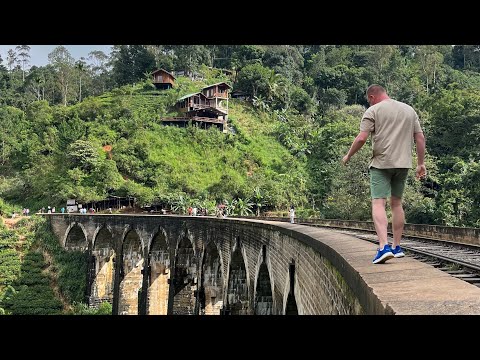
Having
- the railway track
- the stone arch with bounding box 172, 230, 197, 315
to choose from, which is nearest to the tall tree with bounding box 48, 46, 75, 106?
the stone arch with bounding box 172, 230, 197, 315

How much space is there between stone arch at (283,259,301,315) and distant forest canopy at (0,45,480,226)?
65.2 feet

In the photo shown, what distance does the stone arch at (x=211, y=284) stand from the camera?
898 inches

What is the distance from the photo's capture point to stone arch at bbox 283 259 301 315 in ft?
33.5

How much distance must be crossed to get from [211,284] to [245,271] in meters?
5.85

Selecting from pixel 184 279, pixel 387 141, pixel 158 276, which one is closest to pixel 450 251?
pixel 387 141

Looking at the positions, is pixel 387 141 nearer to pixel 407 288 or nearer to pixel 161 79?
pixel 407 288

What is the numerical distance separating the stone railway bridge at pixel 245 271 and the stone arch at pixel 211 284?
41 mm

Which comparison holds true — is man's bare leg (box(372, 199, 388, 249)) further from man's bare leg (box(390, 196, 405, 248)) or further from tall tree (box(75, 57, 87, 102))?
tall tree (box(75, 57, 87, 102))

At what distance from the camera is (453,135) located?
138 feet

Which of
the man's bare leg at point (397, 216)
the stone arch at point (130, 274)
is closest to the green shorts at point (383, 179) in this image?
the man's bare leg at point (397, 216)

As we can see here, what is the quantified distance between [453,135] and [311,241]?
37186mm

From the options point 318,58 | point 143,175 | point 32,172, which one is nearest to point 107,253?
point 143,175

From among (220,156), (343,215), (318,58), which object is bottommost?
(343,215)
